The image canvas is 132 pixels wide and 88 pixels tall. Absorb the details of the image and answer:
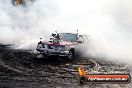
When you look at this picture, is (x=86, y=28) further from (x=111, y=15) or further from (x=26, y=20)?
(x=26, y=20)

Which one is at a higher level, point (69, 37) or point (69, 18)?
A: point (69, 18)

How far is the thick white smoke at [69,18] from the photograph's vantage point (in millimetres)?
24875

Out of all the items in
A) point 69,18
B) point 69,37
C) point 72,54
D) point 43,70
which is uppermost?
point 69,18

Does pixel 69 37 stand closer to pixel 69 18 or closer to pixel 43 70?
pixel 43 70

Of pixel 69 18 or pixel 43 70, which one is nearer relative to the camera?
pixel 43 70

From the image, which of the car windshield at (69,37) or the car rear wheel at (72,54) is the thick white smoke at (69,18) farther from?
the car rear wheel at (72,54)

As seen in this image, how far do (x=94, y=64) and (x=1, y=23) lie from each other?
11994mm

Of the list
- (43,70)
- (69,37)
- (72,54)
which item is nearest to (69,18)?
(69,37)

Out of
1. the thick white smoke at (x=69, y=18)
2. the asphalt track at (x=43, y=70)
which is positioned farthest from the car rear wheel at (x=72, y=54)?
the thick white smoke at (x=69, y=18)

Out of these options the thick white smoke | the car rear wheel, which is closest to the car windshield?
the car rear wheel

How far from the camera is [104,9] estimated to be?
93.5ft

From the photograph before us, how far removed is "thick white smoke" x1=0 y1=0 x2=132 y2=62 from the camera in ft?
81.6

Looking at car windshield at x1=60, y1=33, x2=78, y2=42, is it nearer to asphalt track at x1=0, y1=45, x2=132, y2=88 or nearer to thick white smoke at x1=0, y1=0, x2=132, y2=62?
asphalt track at x1=0, y1=45, x2=132, y2=88

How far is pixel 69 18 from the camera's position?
27.9 meters
